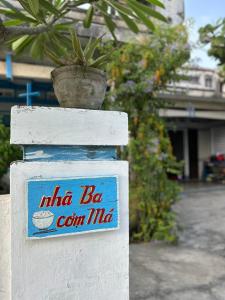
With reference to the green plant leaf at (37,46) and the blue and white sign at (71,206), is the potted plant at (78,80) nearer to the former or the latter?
the blue and white sign at (71,206)

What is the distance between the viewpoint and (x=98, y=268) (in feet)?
6.70

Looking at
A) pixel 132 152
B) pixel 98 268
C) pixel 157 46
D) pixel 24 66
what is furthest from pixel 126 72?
pixel 98 268

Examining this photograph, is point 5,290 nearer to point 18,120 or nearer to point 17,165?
point 17,165

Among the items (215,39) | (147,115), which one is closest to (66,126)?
(147,115)

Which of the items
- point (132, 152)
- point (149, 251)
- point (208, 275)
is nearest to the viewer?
point (208, 275)

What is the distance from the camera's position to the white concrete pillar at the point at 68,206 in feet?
5.91

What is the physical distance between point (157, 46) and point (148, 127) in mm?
1256

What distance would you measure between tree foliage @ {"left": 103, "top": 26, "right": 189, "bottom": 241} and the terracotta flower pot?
246 centimetres

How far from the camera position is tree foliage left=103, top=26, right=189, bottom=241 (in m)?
4.58

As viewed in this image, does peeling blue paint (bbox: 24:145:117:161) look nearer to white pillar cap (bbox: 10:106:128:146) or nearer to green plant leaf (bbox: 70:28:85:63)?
white pillar cap (bbox: 10:106:128:146)

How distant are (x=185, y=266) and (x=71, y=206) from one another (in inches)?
91.0

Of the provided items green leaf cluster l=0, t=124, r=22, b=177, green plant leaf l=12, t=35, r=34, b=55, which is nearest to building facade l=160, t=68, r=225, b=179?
green leaf cluster l=0, t=124, r=22, b=177

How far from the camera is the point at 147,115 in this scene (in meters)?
4.74

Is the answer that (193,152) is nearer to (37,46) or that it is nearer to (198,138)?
(198,138)
